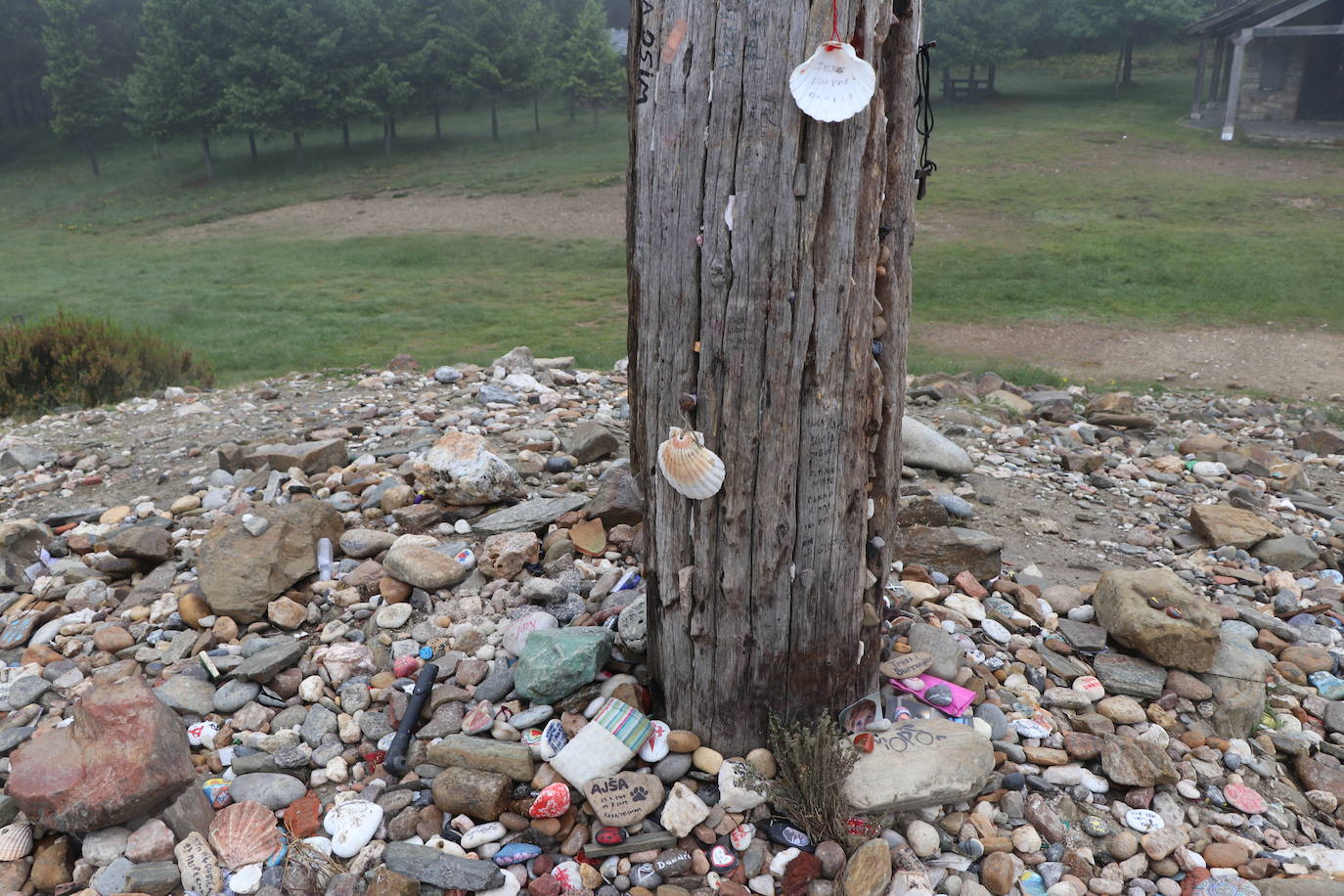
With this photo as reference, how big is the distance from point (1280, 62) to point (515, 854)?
3162 cm

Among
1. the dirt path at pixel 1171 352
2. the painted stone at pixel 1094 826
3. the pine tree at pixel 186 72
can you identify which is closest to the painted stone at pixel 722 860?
the painted stone at pixel 1094 826

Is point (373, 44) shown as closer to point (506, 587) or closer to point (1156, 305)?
point (1156, 305)

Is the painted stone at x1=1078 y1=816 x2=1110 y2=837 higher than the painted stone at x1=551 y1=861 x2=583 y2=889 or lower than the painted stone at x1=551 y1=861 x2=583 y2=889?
lower

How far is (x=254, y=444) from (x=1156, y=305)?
11660 mm

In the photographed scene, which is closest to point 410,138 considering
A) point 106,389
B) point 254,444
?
point 106,389

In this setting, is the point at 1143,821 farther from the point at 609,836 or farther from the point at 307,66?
the point at 307,66

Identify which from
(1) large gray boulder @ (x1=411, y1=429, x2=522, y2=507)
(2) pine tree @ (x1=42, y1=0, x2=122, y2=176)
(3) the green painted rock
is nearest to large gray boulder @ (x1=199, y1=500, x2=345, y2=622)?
(1) large gray boulder @ (x1=411, y1=429, x2=522, y2=507)

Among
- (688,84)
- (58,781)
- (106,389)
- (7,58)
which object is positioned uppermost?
(7,58)

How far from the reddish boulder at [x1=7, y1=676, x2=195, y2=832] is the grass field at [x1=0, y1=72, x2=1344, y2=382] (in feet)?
23.5

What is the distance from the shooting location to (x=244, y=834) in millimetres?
2516

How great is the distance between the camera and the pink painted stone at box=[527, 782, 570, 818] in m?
2.53

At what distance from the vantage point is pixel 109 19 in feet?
132

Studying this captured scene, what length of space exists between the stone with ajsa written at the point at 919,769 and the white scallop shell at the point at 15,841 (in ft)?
7.41

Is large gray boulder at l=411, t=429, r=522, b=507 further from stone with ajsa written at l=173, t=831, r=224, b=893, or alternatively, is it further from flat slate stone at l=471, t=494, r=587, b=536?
stone with ajsa written at l=173, t=831, r=224, b=893
